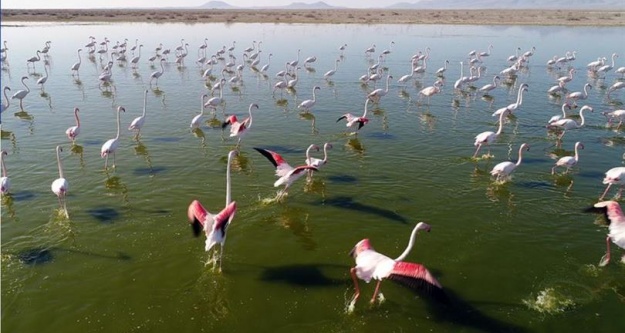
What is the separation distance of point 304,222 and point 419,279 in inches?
194

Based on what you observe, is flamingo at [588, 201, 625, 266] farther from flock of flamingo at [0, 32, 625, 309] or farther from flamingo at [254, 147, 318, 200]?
flamingo at [254, 147, 318, 200]

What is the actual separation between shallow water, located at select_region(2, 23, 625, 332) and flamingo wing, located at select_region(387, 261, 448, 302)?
4.34 feet

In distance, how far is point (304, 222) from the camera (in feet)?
37.1

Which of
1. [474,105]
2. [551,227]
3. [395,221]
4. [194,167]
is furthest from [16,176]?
[474,105]

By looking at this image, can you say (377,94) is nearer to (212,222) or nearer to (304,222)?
(304,222)

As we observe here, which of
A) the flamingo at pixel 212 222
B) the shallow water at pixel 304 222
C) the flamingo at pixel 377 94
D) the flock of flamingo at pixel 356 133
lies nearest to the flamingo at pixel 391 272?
the flock of flamingo at pixel 356 133

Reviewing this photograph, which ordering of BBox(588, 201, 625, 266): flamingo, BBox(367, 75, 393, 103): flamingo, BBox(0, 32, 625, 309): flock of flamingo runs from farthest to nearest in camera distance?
1. BBox(367, 75, 393, 103): flamingo
2. BBox(588, 201, 625, 266): flamingo
3. BBox(0, 32, 625, 309): flock of flamingo

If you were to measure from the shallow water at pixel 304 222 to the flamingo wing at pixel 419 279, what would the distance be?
1.32 metres

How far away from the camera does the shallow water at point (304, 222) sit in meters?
8.05

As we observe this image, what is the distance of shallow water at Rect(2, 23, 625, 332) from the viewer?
8.05 meters

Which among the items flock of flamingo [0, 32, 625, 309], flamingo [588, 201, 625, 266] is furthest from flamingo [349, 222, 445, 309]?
flamingo [588, 201, 625, 266]

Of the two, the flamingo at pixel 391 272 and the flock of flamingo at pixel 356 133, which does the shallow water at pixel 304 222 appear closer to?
the flock of flamingo at pixel 356 133

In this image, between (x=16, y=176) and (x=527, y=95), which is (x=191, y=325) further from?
(x=527, y=95)

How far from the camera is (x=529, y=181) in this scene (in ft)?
44.9
